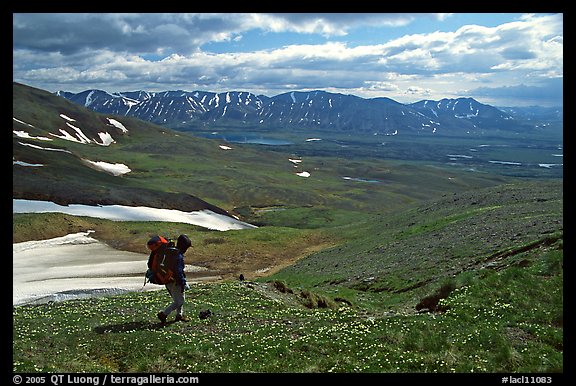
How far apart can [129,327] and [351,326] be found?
1020 cm

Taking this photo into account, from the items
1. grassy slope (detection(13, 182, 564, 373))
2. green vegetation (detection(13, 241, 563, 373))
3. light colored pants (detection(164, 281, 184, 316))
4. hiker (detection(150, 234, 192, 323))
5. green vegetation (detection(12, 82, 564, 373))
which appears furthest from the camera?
light colored pants (detection(164, 281, 184, 316))

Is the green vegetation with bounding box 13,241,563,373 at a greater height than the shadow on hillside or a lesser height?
greater

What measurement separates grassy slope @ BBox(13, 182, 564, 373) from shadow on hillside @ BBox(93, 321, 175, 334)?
0.07m

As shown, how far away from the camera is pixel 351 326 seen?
66.3ft

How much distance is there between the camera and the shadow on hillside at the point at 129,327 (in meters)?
20.2

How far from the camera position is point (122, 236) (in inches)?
2790

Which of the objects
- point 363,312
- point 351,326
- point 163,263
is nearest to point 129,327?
point 163,263

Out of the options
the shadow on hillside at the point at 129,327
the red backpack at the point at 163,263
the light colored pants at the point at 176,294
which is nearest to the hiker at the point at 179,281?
the light colored pants at the point at 176,294

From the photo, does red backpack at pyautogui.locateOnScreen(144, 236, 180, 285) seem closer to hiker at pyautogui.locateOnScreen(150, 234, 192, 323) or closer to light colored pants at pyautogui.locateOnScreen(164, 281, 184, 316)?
hiker at pyautogui.locateOnScreen(150, 234, 192, 323)

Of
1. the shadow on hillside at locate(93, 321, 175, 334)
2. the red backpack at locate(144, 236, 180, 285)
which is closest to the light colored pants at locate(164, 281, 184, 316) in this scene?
the red backpack at locate(144, 236, 180, 285)

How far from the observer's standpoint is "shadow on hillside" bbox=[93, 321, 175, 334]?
20250 millimetres

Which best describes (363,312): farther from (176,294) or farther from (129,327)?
(129,327)

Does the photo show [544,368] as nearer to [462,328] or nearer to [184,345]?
[462,328]
